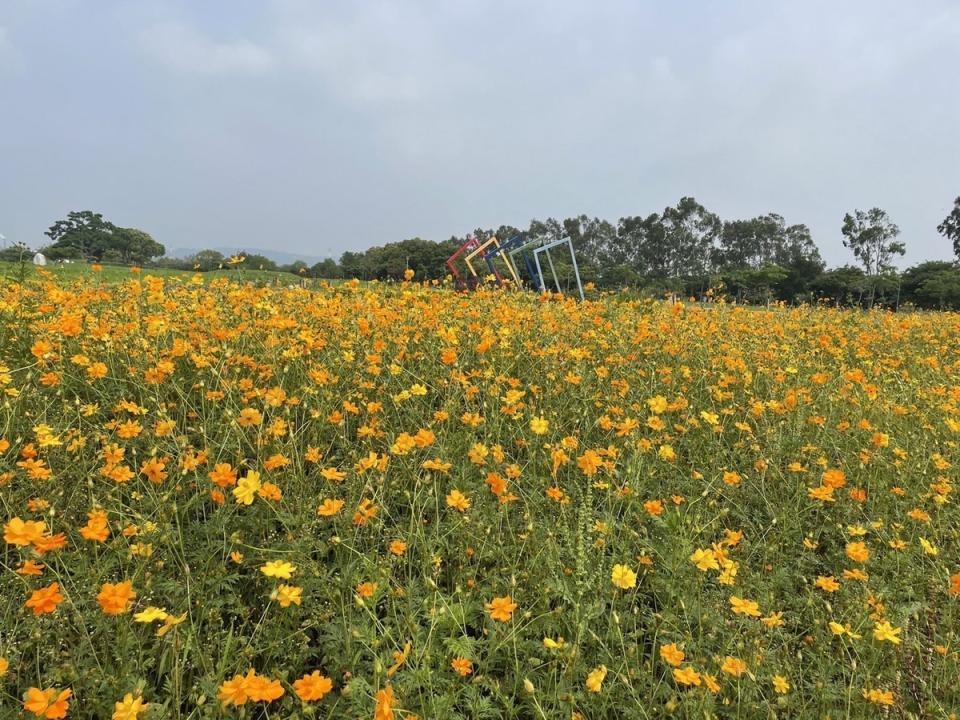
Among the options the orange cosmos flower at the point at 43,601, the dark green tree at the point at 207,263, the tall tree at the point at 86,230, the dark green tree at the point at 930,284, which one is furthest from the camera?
the tall tree at the point at 86,230

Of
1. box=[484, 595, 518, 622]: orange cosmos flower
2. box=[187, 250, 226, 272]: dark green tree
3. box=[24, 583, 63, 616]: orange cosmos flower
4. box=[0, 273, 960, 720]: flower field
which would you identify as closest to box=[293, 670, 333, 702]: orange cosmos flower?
box=[0, 273, 960, 720]: flower field

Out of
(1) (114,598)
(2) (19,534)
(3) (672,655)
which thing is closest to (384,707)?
(1) (114,598)

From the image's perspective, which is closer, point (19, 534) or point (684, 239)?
point (19, 534)

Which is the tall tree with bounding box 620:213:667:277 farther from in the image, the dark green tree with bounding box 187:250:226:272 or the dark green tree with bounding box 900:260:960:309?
the dark green tree with bounding box 187:250:226:272

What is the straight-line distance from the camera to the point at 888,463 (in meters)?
2.35

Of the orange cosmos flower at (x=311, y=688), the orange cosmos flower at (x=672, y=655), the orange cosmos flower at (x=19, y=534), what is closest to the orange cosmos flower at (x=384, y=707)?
the orange cosmos flower at (x=311, y=688)

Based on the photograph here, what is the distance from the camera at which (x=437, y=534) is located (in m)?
1.59

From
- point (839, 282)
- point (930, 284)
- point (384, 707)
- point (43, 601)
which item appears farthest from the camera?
point (839, 282)

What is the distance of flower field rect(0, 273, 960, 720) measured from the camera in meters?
1.17

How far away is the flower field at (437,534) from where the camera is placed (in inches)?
46.1

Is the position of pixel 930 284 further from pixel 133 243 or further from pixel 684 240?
pixel 133 243

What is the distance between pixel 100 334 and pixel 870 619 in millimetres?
2944

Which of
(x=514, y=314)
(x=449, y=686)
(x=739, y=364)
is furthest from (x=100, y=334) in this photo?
Result: (x=739, y=364)

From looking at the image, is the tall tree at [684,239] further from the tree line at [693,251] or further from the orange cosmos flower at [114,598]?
the orange cosmos flower at [114,598]
